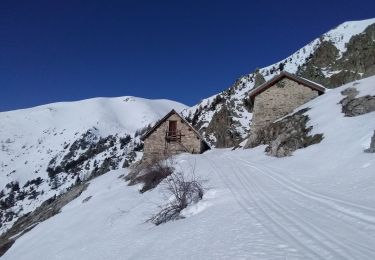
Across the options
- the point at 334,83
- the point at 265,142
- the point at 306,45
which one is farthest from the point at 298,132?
the point at 306,45

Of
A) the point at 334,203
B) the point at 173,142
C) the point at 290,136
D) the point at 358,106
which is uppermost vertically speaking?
the point at 358,106

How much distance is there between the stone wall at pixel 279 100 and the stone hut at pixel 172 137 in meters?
8.51

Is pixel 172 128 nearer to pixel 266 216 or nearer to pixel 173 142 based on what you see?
pixel 173 142

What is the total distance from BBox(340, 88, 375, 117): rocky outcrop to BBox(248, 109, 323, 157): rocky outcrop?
248 cm

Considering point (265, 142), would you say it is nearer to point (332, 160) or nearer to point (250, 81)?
point (332, 160)

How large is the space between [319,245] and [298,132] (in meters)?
18.3

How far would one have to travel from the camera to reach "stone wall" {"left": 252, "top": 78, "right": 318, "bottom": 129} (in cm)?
3509

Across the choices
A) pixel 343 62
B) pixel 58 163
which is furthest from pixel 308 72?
pixel 58 163

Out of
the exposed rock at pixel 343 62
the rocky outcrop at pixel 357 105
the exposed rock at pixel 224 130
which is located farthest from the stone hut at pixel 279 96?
the exposed rock at pixel 343 62

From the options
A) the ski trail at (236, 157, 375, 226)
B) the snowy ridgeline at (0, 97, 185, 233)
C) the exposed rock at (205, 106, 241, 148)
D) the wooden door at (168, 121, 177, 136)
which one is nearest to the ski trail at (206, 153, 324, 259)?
the ski trail at (236, 157, 375, 226)

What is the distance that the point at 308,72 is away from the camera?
8262 centimetres

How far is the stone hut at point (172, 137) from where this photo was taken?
42.5 metres

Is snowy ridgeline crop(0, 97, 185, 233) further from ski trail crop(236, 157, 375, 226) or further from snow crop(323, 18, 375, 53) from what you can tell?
ski trail crop(236, 157, 375, 226)

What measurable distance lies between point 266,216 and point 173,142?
106ft
